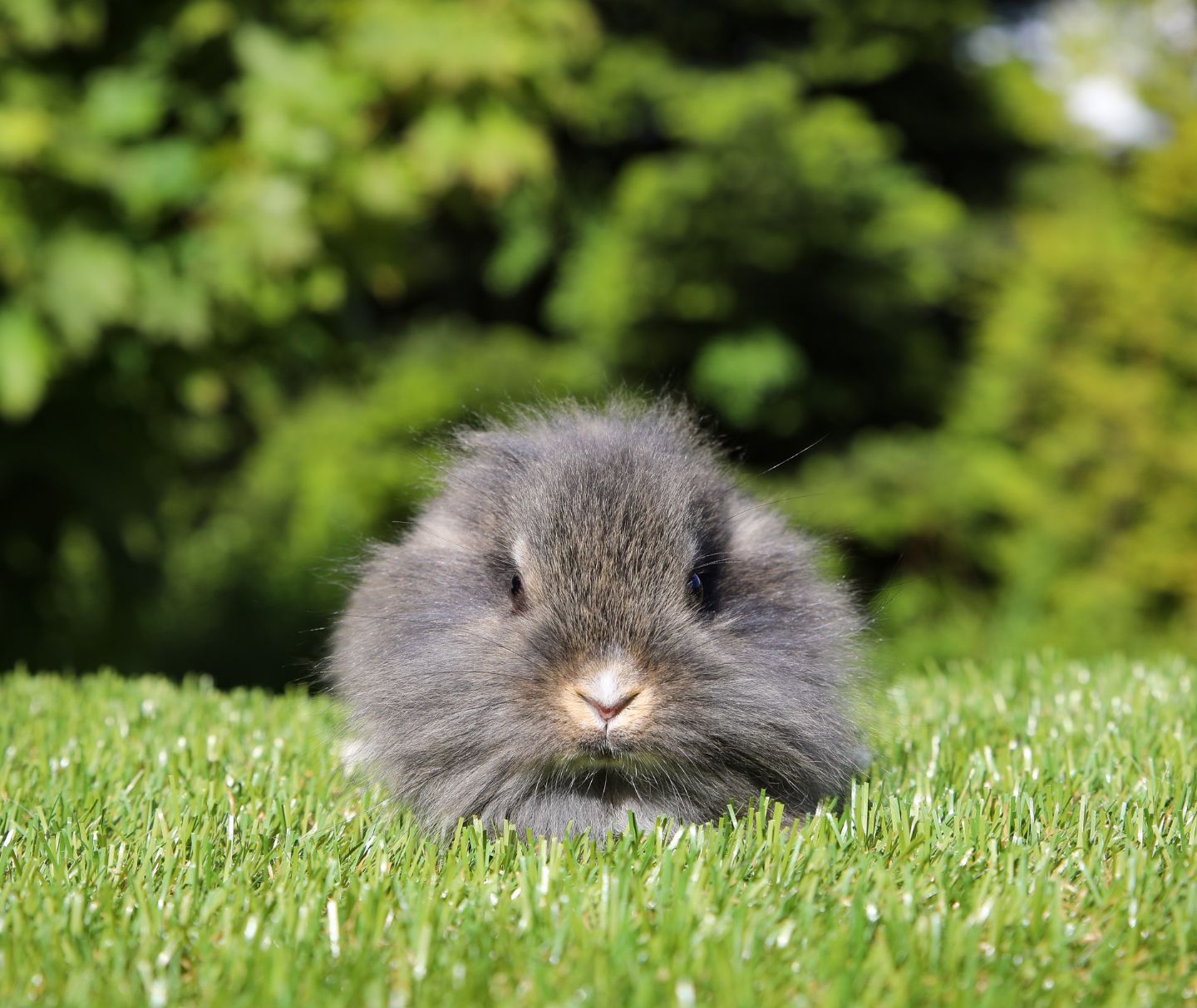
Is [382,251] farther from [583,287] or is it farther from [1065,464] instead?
[1065,464]

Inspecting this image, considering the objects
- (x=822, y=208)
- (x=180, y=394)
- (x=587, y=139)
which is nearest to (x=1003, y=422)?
(x=822, y=208)

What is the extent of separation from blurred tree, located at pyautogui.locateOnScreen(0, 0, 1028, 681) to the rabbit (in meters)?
0.63

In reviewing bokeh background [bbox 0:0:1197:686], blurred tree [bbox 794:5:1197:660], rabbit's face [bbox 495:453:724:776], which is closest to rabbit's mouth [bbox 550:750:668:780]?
rabbit's face [bbox 495:453:724:776]

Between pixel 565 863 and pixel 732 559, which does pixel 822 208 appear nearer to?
pixel 732 559

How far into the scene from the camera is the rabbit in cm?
257

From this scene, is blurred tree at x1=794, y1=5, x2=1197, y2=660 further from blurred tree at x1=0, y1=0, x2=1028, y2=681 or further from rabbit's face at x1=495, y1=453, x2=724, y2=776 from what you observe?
rabbit's face at x1=495, y1=453, x2=724, y2=776

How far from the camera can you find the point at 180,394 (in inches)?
242

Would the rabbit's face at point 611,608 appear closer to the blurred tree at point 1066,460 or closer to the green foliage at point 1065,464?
the blurred tree at point 1066,460

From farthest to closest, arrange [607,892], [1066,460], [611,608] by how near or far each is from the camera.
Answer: [1066,460] < [611,608] < [607,892]

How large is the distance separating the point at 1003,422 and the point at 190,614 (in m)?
7.42

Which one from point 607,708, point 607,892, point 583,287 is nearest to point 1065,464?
point 583,287

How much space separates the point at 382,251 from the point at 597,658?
367cm

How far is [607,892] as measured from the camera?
218 cm

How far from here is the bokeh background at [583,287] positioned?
5.25 m
